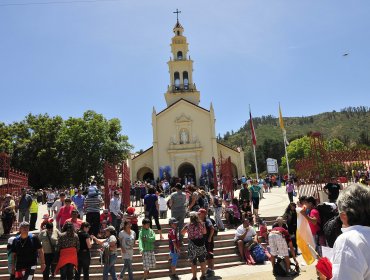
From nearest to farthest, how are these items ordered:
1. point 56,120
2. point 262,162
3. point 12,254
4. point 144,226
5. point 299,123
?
point 12,254
point 144,226
point 56,120
point 262,162
point 299,123

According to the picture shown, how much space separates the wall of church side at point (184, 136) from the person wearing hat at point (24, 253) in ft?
110

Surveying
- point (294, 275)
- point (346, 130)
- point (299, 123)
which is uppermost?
point (299, 123)

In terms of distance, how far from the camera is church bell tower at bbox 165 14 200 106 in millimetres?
45406

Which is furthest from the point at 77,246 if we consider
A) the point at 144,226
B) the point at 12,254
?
the point at 144,226

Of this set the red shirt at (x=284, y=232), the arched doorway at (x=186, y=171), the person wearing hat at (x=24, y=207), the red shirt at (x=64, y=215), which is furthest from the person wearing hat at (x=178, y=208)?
the arched doorway at (x=186, y=171)

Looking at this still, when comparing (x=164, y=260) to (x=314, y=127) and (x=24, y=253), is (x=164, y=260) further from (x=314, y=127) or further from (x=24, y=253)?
(x=314, y=127)

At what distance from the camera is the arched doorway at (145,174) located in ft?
138

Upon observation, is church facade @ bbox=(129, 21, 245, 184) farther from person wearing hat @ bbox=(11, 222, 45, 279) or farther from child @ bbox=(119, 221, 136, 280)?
person wearing hat @ bbox=(11, 222, 45, 279)

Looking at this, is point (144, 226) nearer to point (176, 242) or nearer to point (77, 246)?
point (176, 242)

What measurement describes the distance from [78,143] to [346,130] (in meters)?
118

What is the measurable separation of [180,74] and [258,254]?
127 ft

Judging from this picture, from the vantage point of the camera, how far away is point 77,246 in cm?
703

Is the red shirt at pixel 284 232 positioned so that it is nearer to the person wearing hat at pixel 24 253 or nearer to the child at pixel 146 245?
the child at pixel 146 245

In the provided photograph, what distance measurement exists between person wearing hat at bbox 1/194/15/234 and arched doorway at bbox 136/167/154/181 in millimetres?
29435
